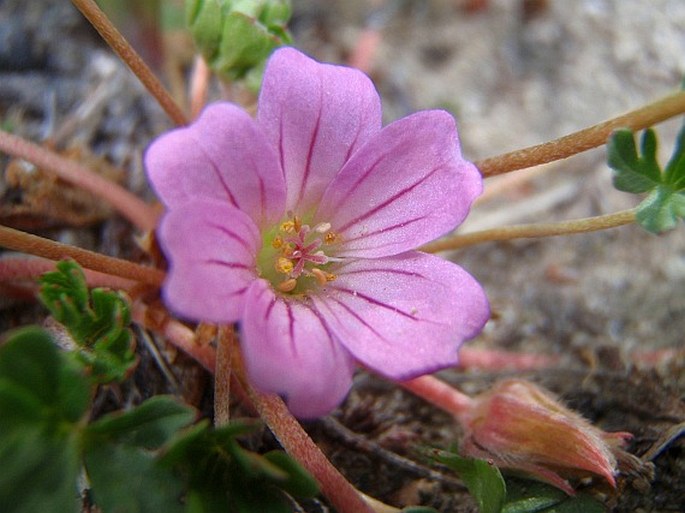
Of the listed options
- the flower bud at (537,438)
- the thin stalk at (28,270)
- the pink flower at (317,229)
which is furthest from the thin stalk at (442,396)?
the thin stalk at (28,270)

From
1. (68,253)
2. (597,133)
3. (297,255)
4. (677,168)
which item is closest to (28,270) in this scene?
(68,253)

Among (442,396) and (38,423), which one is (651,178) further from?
(38,423)

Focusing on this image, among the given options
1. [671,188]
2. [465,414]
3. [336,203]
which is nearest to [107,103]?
[336,203]

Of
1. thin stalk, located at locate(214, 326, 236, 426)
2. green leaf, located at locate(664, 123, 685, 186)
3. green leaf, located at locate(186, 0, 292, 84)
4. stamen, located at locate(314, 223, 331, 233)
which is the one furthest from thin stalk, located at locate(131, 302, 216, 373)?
green leaf, located at locate(664, 123, 685, 186)

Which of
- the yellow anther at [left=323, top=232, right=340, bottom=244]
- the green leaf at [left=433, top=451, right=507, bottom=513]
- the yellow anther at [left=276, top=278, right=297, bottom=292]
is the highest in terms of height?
the yellow anther at [left=276, top=278, right=297, bottom=292]

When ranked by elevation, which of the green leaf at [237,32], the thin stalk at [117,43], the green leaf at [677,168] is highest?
the thin stalk at [117,43]

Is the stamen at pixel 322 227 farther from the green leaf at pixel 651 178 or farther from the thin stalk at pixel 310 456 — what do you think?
the green leaf at pixel 651 178

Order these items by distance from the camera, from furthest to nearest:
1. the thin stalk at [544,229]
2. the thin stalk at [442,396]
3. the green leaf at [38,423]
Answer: the thin stalk at [442,396]
the thin stalk at [544,229]
the green leaf at [38,423]

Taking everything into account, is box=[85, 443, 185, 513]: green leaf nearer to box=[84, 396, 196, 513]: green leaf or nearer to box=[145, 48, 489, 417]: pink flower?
box=[84, 396, 196, 513]: green leaf

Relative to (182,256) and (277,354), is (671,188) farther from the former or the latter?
(182,256)
